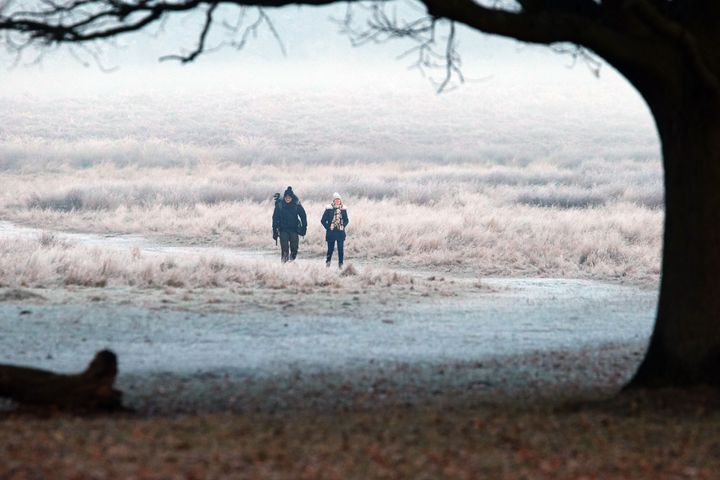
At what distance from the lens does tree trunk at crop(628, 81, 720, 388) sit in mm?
10031

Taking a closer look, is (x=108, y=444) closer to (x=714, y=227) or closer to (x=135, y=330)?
(x=714, y=227)

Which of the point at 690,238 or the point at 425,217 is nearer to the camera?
the point at 690,238

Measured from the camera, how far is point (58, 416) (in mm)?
9562

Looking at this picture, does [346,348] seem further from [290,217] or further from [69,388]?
[290,217]

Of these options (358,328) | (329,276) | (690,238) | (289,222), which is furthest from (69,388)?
(289,222)

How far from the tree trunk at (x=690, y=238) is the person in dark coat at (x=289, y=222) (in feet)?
51.2

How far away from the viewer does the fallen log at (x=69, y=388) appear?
998cm

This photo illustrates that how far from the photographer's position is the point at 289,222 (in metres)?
26.1

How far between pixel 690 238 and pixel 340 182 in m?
42.5

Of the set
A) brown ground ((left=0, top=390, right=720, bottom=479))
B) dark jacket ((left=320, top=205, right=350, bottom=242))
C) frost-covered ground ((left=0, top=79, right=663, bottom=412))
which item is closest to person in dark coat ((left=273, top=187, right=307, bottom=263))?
dark jacket ((left=320, top=205, right=350, bottom=242))

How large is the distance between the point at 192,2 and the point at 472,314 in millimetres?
9702

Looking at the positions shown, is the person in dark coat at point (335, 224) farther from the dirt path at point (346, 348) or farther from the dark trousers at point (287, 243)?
the dirt path at point (346, 348)

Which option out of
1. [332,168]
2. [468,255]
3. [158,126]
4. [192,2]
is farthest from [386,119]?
[192,2]

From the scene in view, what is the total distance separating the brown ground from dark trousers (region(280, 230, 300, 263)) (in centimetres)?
1651
